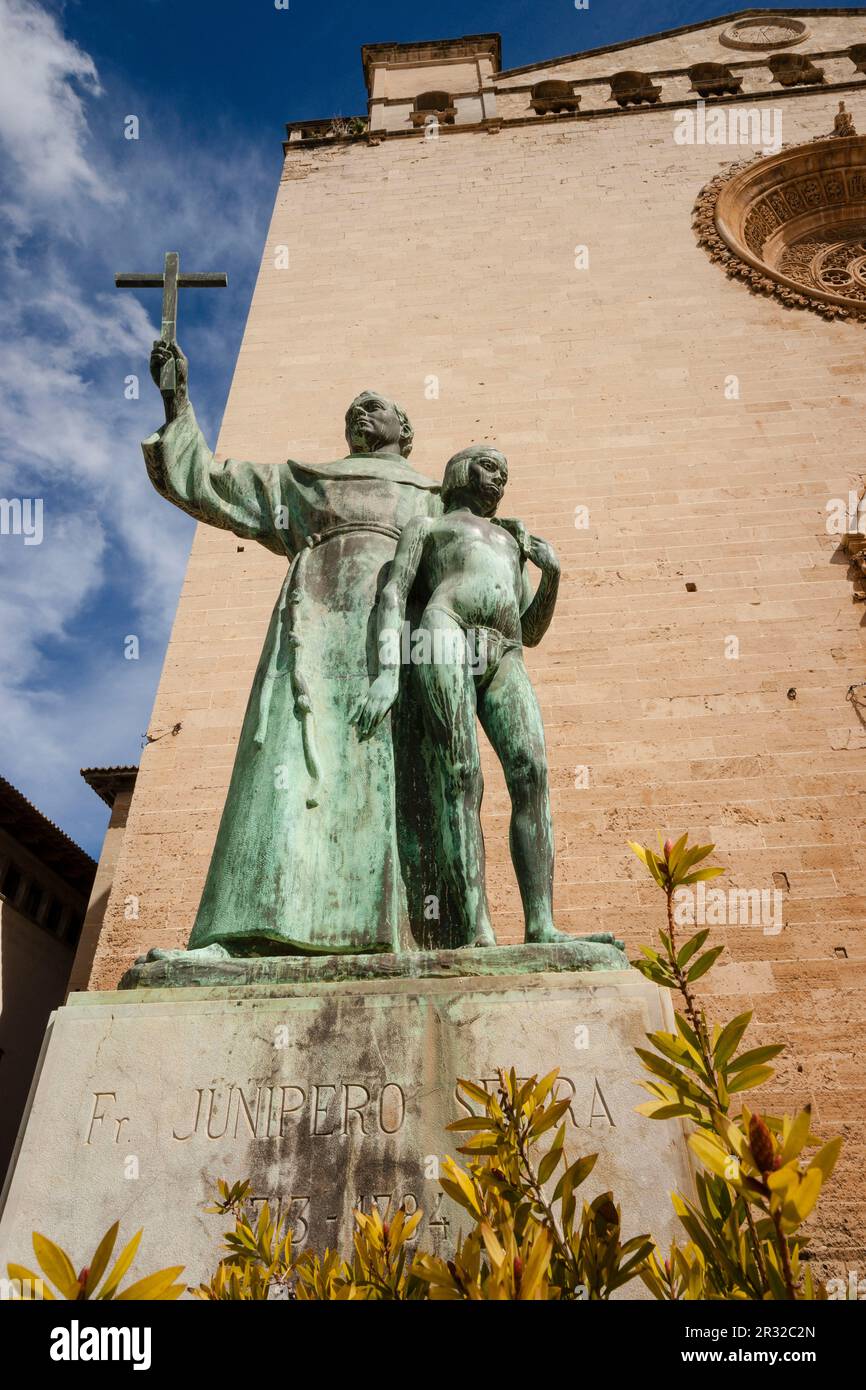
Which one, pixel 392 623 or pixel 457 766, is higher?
pixel 392 623

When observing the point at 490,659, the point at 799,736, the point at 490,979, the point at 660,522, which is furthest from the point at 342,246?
the point at 490,979

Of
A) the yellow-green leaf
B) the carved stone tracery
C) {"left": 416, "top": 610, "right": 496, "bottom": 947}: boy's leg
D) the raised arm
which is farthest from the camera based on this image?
the carved stone tracery

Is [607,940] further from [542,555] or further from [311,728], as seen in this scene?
[542,555]

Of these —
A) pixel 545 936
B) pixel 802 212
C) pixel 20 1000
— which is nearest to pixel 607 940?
pixel 545 936

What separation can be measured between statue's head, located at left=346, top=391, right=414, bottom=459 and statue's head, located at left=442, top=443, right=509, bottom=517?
1.61 ft

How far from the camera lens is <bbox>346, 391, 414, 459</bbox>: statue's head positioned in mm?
3867

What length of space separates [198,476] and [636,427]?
6.63 m

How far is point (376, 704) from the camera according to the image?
2.91 metres

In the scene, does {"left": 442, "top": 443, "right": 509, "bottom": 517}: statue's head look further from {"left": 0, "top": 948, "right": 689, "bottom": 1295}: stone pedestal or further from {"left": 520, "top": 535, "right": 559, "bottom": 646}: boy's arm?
{"left": 0, "top": 948, "right": 689, "bottom": 1295}: stone pedestal

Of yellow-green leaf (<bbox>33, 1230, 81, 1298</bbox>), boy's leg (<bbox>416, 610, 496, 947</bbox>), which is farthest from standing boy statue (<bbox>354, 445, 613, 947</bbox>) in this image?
yellow-green leaf (<bbox>33, 1230, 81, 1298</bbox>)

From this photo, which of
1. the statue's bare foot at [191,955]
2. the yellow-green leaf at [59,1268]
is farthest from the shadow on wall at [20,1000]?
the yellow-green leaf at [59,1268]

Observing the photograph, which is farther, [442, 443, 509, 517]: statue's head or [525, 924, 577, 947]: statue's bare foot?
[442, 443, 509, 517]: statue's head

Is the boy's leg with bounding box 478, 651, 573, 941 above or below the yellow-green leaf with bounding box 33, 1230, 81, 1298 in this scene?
above

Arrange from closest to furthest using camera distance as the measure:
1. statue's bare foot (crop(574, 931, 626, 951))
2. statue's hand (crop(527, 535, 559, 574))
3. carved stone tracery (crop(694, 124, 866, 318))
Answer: statue's bare foot (crop(574, 931, 626, 951))
statue's hand (crop(527, 535, 559, 574))
carved stone tracery (crop(694, 124, 866, 318))
